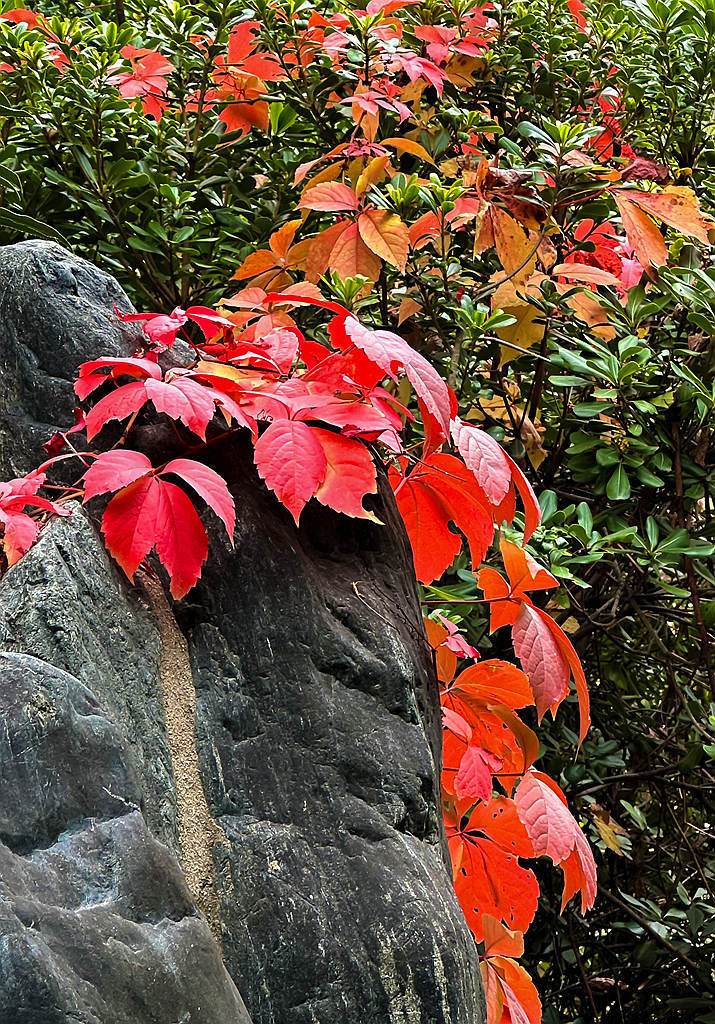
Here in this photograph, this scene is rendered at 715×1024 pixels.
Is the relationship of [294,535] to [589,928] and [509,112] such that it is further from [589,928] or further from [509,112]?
[589,928]

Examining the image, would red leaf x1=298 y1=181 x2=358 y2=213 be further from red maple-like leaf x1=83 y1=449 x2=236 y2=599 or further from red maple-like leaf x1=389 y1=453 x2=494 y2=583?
red maple-like leaf x1=83 y1=449 x2=236 y2=599

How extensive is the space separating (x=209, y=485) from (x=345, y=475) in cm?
17

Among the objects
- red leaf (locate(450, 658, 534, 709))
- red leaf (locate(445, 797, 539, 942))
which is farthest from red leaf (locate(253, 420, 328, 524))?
red leaf (locate(445, 797, 539, 942))

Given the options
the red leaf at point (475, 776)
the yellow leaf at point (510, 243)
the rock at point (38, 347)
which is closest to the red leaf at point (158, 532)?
the rock at point (38, 347)

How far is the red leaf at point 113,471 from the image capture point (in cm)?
111

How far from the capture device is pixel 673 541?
208 cm

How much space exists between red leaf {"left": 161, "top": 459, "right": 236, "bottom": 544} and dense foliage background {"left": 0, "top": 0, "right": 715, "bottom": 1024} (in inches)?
A: 33.7

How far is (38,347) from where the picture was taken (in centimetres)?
129

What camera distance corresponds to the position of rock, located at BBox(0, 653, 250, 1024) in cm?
84

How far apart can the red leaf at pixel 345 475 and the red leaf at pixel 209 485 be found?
123 mm

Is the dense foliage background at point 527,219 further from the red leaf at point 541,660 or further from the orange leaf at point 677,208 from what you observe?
the red leaf at point 541,660

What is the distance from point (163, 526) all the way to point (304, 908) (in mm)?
435

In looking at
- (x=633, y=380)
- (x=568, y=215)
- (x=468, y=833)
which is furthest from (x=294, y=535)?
(x=568, y=215)

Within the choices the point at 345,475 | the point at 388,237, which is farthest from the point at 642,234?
the point at 345,475
